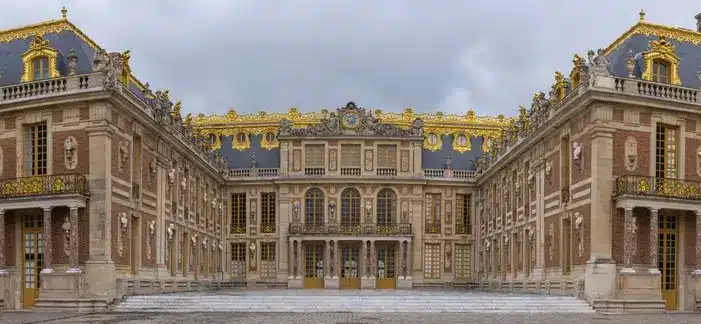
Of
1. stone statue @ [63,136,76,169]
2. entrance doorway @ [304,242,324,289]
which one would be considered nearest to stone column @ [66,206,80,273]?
stone statue @ [63,136,76,169]

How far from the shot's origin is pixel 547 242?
128ft

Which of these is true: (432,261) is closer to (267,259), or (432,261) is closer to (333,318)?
(267,259)

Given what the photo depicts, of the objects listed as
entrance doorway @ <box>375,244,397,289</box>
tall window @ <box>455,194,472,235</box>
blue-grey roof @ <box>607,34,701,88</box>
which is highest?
blue-grey roof @ <box>607,34,701,88</box>

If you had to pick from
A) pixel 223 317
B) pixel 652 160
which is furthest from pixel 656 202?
pixel 223 317

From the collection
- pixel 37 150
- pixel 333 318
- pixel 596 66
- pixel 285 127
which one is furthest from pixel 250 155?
pixel 333 318

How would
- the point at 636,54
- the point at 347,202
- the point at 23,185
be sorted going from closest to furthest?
the point at 23,185, the point at 636,54, the point at 347,202

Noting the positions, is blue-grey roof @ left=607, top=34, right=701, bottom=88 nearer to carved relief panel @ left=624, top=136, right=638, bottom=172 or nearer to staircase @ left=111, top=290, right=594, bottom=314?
carved relief panel @ left=624, top=136, right=638, bottom=172

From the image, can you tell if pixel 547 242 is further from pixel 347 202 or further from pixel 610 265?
pixel 347 202

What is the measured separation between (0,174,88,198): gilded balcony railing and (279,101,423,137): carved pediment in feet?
94.6

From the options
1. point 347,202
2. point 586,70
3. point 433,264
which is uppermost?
point 586,70

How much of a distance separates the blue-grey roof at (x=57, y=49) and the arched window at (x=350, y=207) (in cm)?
2653

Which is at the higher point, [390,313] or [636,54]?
[636,54]

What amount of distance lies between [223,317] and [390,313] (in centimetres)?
566

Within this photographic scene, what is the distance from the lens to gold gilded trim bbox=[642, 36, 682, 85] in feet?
112
